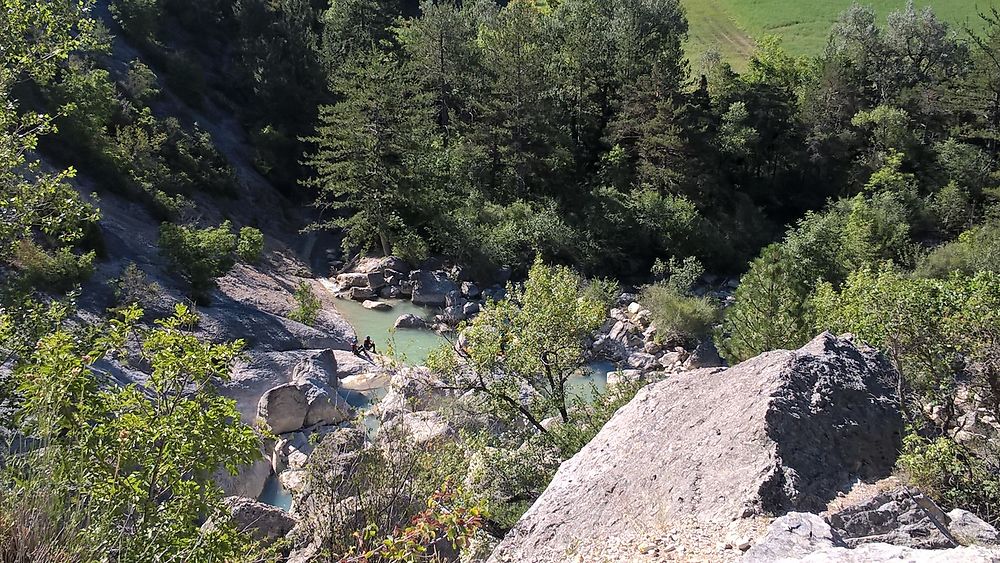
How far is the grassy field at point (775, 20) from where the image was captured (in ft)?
224

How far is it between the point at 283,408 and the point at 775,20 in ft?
230

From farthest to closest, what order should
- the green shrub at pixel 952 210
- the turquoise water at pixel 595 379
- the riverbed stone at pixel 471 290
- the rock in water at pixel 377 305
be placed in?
the green shrub at pixel 952 210 → the riverbed stone at pixel 471 290 → the rock in water at pixel 377 305 → the turquoise water at pixel 595 379

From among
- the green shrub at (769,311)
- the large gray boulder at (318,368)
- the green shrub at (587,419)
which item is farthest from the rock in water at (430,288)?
the green shrub at (587,419)

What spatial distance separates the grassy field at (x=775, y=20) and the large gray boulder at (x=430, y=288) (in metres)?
44.9

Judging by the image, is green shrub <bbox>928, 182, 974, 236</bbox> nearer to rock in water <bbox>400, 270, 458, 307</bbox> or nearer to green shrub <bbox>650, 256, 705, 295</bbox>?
green shrub <bbox>650, 256, 705, 295</bbox>

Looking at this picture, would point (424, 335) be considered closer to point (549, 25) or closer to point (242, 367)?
point (242, 367)

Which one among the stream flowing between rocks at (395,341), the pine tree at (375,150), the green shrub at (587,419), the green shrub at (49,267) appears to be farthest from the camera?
the pine tree at (375,150)

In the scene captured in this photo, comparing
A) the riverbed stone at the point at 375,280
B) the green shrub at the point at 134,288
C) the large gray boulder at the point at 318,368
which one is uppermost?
the green shrub at the point at 134,288

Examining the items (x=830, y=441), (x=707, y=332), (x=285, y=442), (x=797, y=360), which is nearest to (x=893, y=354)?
(x=797, y=360)

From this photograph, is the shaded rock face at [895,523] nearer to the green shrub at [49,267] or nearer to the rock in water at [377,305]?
the green shrub at [49,267]

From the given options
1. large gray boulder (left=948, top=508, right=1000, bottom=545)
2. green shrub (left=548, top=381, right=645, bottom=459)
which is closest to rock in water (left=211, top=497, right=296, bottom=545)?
Answer: green shrub (left=548, top=381, right=645, bottom=459)

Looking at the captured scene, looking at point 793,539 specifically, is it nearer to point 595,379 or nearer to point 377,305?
point 595,379

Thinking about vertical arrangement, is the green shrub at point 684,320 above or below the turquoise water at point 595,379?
above

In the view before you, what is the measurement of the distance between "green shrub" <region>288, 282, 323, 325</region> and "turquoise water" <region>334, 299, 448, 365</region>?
233 cm
